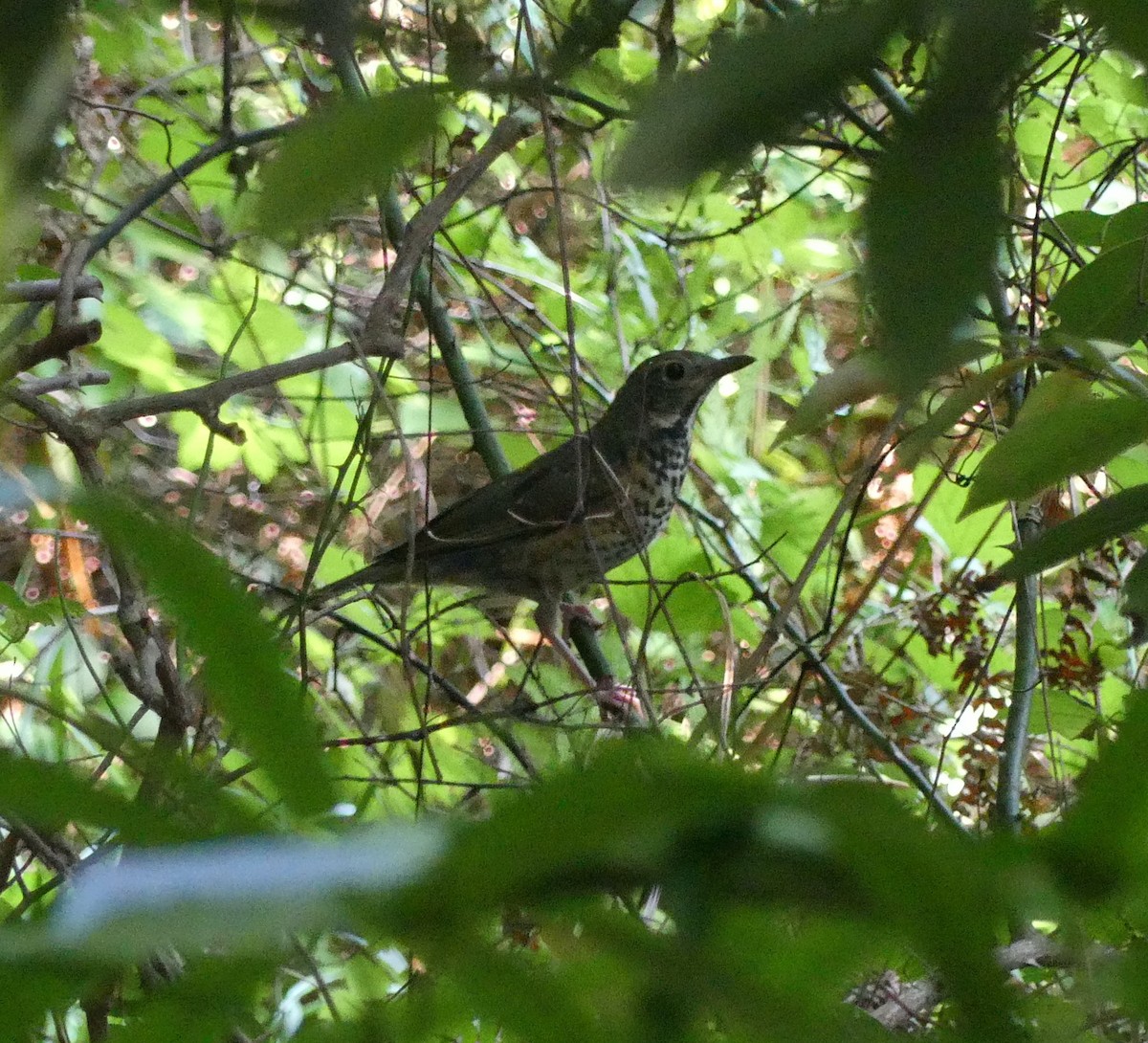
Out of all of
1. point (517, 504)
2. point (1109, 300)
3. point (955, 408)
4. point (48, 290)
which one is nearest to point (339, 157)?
point (955, 408)

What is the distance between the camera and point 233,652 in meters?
0.36

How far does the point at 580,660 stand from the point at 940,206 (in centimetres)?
266

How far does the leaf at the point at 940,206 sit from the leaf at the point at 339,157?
145 millimetres

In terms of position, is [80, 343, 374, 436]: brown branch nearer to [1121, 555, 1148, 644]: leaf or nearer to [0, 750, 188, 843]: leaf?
[1121, 555, 1148, 644]: leaf

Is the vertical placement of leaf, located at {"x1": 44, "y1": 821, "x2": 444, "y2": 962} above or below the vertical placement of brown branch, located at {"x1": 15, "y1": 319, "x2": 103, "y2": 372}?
below

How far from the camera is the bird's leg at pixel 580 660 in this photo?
2.18m

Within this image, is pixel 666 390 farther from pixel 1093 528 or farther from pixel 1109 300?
pixel 1093 528

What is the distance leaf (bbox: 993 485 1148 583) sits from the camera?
98cm

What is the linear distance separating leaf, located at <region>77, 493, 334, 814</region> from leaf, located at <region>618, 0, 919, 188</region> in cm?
16

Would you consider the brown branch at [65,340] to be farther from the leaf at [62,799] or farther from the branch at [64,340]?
the leaf at [62,799]

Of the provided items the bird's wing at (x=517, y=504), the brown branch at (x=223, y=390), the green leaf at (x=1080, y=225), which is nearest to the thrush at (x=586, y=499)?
the bird's wing at (x=517, y=504)

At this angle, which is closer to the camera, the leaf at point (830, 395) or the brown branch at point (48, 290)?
the leaf at point (830, 395)

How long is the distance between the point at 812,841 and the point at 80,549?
9.29ft

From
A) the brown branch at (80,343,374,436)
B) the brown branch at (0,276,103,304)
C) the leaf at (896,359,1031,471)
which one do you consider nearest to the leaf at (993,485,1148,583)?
the leaf at (896,359,1031,471)
